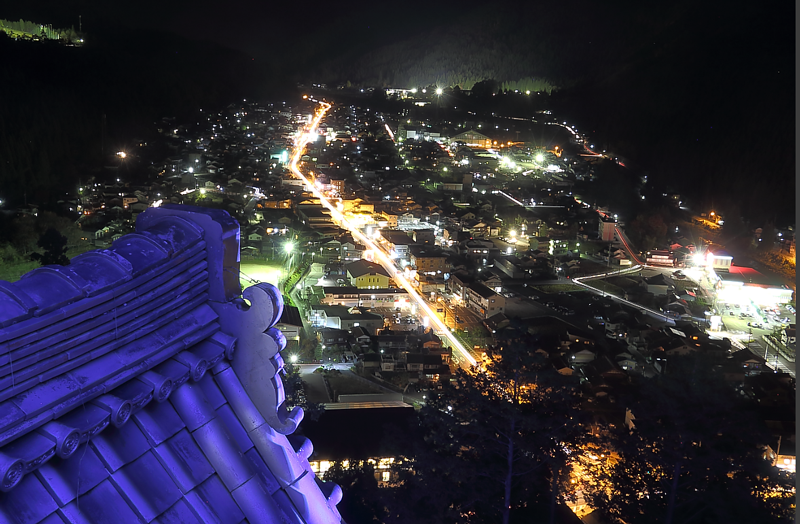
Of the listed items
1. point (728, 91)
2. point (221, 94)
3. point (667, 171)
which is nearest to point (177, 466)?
point (667, 171)

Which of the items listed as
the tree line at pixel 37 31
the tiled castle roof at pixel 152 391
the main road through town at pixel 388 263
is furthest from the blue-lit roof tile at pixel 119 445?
the tree line at pixel 37 31

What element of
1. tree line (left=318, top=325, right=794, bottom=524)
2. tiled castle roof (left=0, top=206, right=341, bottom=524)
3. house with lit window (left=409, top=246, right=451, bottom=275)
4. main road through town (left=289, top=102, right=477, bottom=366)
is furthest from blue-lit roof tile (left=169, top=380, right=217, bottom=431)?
house with lit window (left=409, top=246, right=451, bottom=275)

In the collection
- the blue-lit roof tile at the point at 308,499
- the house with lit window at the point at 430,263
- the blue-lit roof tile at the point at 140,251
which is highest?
the blue-lit roof tile at the point at 140,251

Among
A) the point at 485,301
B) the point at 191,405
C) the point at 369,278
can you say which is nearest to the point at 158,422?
the point at 191,405

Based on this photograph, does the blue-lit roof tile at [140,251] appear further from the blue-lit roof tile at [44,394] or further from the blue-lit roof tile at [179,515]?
the blue-lit roof tile at [179,515]

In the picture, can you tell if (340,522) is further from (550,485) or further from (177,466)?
(550,485)

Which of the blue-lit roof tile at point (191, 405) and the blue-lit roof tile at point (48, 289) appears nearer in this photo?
the blue-lit roof tile at point (48, 289)
